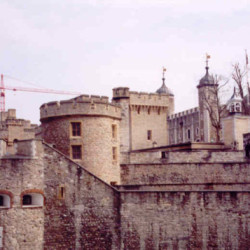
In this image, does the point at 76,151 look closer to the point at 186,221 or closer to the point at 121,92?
the point at 186,221

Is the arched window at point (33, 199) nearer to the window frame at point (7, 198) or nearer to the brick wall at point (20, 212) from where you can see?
the brick wall at point (20, 212)

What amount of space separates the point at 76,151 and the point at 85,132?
1.23 meters

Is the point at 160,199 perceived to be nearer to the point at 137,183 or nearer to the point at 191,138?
the point at 137,183

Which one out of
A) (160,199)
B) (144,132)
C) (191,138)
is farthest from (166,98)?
(160,199)

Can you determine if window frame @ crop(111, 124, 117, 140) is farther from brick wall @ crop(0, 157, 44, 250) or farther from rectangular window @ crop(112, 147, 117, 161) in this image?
brick wall @ crop(0, 157, 44, 250)

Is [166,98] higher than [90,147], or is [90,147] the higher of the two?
[166,98]

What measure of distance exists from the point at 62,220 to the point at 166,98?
29.8 m

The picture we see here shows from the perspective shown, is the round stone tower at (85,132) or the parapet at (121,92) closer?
Answer: the round stone tower at (85,132)

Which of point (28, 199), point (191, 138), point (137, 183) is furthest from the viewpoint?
point (191, 138)

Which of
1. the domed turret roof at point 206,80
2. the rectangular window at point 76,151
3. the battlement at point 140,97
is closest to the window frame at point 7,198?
the rectangular window at point 76,151

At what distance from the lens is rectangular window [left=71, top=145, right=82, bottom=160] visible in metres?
32.5

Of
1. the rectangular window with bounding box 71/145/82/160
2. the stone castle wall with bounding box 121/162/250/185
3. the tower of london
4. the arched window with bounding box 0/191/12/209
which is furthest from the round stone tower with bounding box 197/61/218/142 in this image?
the arched window with bounding box 0/191/12/209

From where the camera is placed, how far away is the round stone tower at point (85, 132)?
106ft

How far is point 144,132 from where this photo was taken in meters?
54.3
